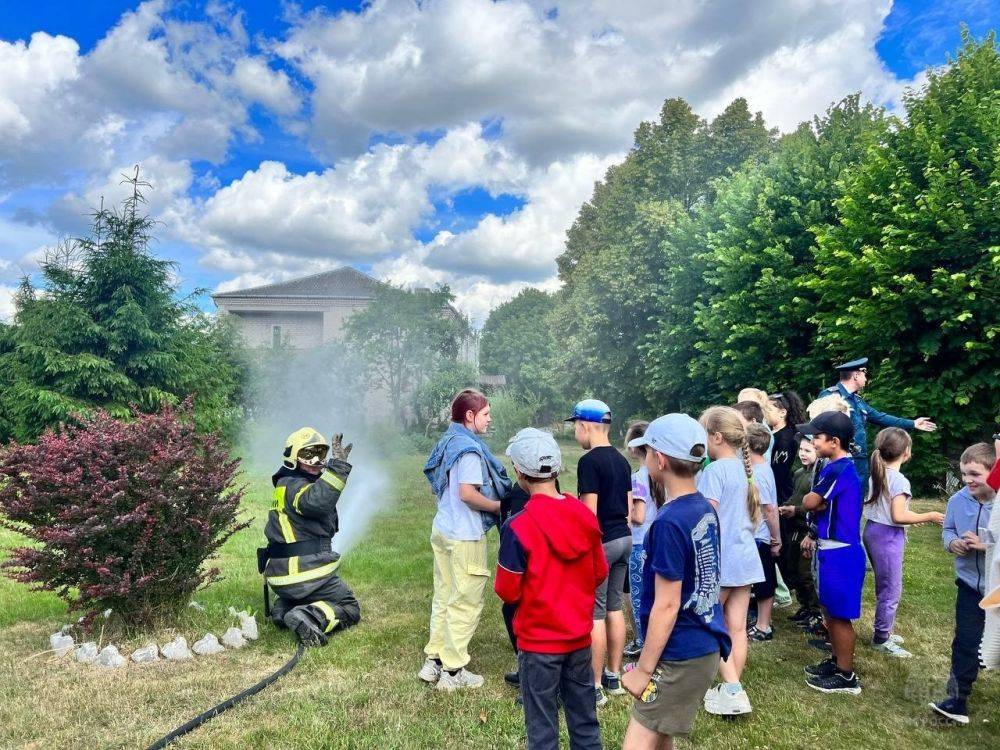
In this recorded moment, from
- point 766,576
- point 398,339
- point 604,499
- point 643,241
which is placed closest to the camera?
point 604,499

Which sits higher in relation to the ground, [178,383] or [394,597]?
[178,383]

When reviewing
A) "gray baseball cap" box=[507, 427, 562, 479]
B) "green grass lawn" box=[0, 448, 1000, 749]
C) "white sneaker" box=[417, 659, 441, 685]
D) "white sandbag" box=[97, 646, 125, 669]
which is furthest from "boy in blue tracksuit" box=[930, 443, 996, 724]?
"white sandbag" box=[97, 646, 125, 669]

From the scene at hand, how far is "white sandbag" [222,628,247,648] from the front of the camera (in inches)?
221

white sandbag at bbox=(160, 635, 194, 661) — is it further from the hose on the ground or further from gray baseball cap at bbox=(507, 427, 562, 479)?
gray baseball cap at bbox=(507, 427, 562, 479)

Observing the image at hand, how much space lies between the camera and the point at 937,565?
8.84 metres

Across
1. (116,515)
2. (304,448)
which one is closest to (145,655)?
(116,515)

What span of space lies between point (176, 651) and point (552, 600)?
3.71 metres

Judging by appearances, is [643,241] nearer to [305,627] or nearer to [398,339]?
[398,339]

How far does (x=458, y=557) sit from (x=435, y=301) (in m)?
29.2

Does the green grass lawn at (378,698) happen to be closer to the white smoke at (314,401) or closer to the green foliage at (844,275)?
the green foliage at (844,275)

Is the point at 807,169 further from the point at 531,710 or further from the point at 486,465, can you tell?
the point at 531,710

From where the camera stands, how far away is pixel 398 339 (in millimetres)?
32625

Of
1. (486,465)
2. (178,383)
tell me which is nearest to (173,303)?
(178,383)

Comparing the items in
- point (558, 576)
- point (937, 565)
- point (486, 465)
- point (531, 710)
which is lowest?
point (937, 565)
